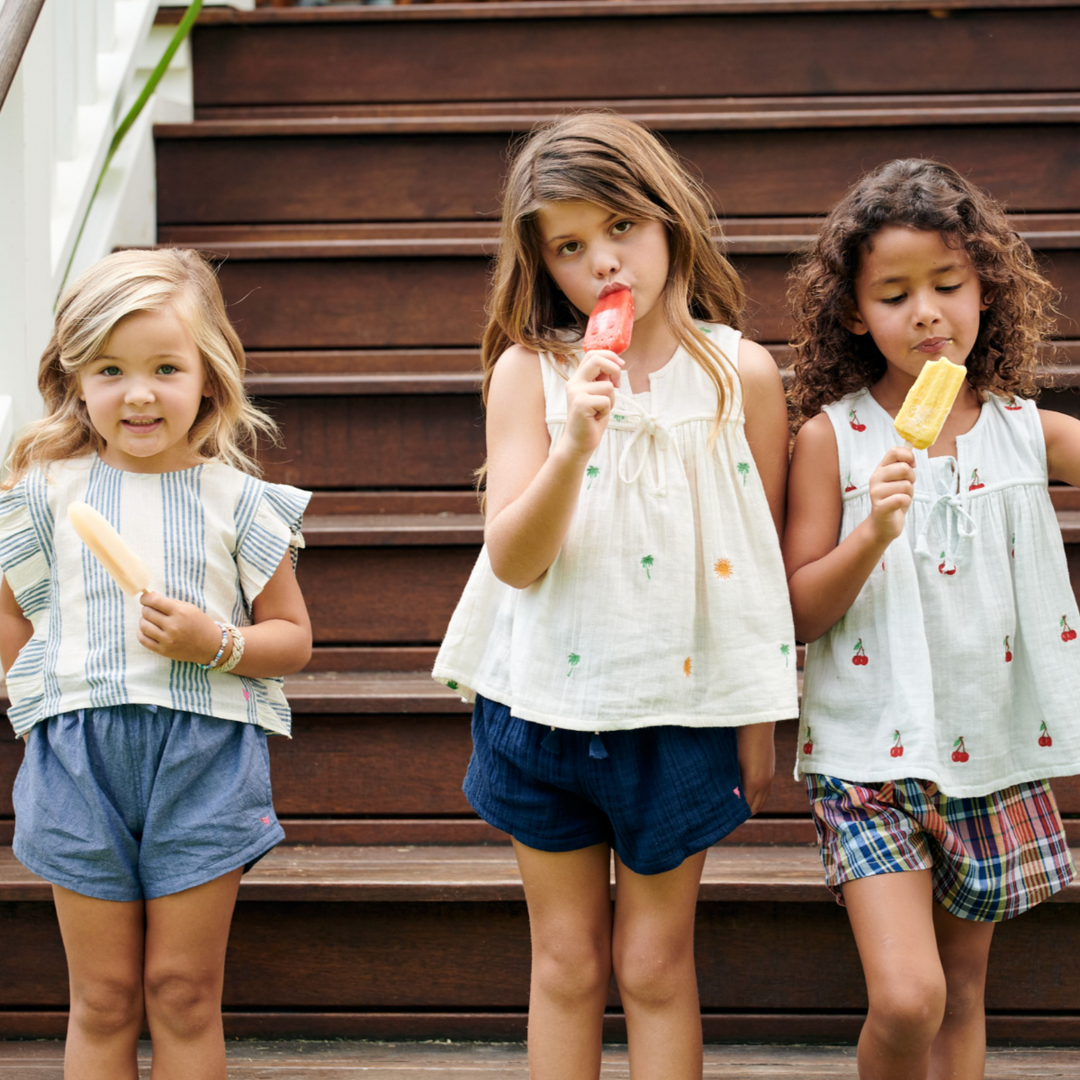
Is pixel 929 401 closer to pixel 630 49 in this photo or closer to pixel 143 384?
pixel 143 384

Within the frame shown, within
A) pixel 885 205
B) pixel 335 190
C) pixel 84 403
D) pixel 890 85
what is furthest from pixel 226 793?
pixel 890 85

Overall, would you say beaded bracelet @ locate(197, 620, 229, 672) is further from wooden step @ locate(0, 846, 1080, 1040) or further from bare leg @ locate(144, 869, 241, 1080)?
wooden step @ locate(0, 846, 1080, 1040)

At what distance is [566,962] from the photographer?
62.6 inches

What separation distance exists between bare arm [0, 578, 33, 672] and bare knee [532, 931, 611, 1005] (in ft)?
2.81

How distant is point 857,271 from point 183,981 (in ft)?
4.39

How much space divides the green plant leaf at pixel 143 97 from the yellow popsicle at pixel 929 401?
1.97m

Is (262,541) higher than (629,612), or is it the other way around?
(262,541)

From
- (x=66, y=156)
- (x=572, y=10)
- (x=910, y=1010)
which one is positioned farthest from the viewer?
(x=572, y=10)

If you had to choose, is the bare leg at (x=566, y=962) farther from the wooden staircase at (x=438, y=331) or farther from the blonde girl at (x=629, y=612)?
the wooden staircase at (x=438, y=331)

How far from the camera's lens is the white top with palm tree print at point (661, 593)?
1.54 metres

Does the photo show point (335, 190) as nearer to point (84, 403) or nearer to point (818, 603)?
point (84, 403)

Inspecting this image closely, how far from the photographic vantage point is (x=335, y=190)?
127 inches

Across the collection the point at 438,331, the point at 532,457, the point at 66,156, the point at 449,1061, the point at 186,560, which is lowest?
the point at 449,1061

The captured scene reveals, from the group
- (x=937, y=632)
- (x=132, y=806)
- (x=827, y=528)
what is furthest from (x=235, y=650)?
(x=937, y=632)
